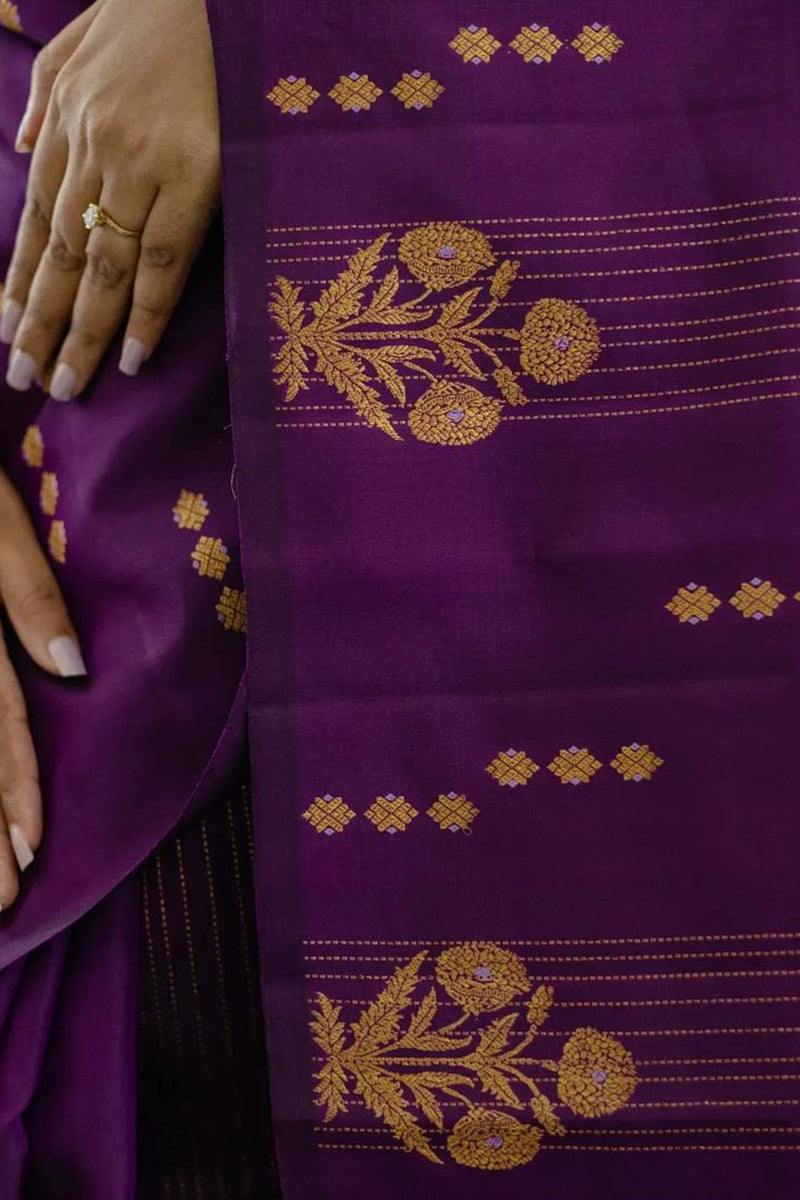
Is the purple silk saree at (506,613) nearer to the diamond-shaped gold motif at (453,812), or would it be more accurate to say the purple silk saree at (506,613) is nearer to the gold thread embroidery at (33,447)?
the diamond-shaped gold motif at (453,812)

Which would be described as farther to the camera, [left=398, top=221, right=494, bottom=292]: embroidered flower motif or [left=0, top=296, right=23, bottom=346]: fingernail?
[left=0, top=296, right=23, bottom=346]: fingernail

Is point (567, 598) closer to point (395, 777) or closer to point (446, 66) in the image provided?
point (395, 777)

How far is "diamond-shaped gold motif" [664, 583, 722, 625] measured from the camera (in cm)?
78

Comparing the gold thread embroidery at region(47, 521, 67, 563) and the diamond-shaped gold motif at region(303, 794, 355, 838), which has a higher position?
the gold thread embroidery at region(47, 521, 67, 563)

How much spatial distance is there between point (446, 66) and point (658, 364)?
0.26 m

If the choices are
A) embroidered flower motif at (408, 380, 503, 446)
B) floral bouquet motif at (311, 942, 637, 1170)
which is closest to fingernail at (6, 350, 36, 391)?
embroidered flower motif at (408, 380, 503, 446)

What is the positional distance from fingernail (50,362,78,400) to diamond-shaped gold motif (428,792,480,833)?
42 cm

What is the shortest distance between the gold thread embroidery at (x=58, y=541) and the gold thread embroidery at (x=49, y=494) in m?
0.01

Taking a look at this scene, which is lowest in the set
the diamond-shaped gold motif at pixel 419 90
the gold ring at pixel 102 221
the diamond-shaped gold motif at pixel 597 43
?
the gold ring at pixel 102 221

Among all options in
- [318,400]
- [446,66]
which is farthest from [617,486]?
[446,66]

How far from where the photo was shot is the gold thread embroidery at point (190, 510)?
86cm

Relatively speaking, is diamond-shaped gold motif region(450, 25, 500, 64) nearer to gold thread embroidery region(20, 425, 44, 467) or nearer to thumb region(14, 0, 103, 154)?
thumb region(14, 0, 103, 154)

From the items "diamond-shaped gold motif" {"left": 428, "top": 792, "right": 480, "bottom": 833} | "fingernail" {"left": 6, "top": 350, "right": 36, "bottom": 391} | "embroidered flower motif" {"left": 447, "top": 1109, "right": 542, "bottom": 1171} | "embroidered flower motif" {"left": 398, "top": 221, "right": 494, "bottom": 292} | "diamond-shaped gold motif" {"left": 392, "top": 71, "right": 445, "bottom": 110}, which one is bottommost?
"embroidered flower motif" {"left": 447, "top": 1109, "right": 542, "bottom": 1171}

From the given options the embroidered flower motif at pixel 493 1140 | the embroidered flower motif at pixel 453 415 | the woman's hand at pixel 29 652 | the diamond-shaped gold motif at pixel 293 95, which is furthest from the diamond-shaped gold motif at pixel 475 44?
the embroidered flower motif at pixel 493 1140
